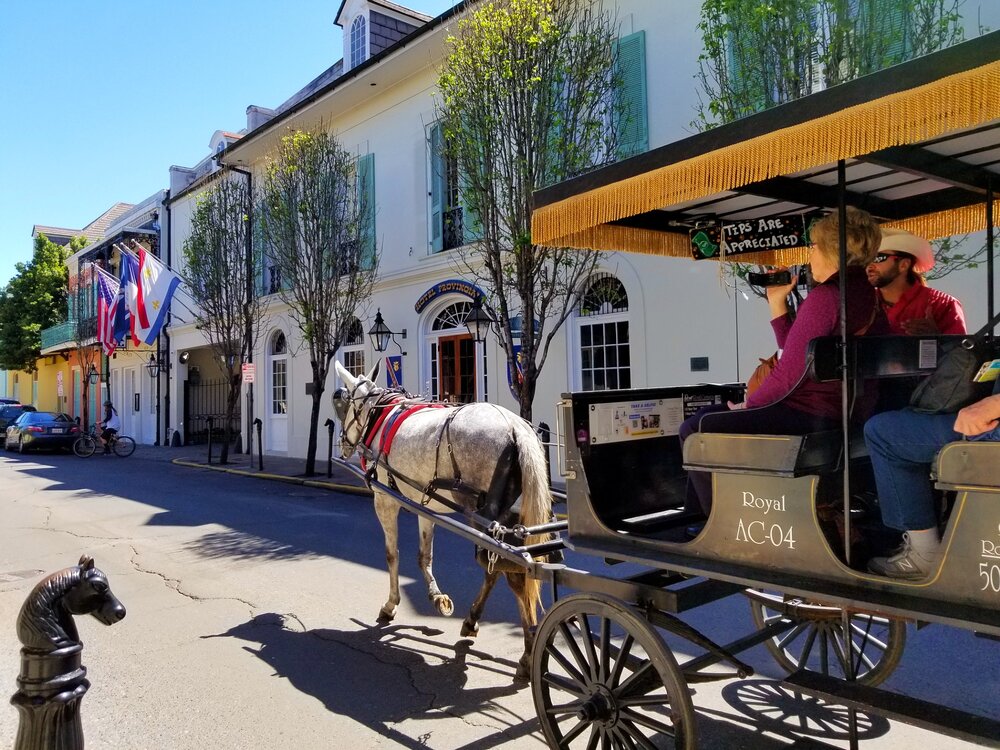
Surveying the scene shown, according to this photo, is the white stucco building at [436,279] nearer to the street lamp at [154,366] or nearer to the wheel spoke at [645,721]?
the street lamp at [154,366]

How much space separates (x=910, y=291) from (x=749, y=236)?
38.3 inches

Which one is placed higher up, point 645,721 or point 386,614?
point 645,721

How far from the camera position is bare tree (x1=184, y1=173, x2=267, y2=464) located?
17.8 metres

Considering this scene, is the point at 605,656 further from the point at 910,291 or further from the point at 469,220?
the point at 469,220

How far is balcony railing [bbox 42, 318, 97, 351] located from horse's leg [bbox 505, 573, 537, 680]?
2939 cm

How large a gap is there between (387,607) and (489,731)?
1901mm

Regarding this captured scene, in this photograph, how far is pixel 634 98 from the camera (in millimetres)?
11062

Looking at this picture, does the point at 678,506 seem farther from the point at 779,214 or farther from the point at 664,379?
the point at 664,379

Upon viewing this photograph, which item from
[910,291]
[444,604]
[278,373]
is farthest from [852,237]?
[278,373]

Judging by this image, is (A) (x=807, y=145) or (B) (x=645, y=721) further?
(B) (x=645, y=721)

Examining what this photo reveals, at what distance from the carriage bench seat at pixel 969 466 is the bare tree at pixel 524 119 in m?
8.20

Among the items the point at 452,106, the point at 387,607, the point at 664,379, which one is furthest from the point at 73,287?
the point at 387,607

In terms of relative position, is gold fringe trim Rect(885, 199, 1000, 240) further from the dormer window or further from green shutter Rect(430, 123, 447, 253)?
the dormer window

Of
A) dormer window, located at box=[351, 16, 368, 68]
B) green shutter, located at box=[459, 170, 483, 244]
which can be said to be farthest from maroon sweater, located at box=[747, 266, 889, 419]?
dormer window, located at box=[351, 16, 368, 68]
